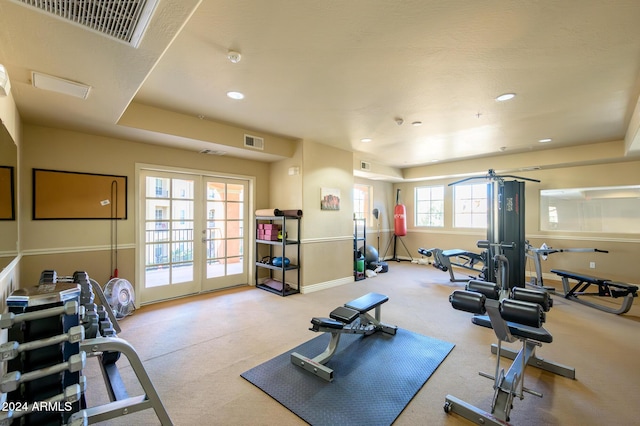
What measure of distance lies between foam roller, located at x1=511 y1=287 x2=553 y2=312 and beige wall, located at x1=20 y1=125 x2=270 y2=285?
457cm

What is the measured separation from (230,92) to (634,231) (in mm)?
7413

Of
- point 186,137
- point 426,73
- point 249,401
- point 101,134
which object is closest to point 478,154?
point 426,73

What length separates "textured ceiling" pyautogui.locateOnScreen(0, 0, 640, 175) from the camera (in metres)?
1.72

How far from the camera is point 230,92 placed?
2.96 metres

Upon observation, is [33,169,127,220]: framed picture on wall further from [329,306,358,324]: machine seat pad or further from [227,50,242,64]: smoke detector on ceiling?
[329,306,358,324]: machine seat pad

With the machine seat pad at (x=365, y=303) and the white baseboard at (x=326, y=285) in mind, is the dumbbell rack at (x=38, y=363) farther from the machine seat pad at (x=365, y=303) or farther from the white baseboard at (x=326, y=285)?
the white baseboard at (x=326, y=285)

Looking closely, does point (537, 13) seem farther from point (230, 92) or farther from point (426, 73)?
point (230, 92)

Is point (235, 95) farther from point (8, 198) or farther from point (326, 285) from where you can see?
point (326, 285)

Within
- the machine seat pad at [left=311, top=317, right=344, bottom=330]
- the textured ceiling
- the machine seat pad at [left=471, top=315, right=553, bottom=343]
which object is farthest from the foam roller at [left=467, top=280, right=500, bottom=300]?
the textured ceiling

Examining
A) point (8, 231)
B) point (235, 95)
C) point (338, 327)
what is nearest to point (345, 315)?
point (338, 327)

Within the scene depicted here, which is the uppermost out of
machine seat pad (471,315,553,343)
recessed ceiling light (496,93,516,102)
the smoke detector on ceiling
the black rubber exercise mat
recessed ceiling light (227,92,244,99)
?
recessed ceiling light (227,92,244,99)

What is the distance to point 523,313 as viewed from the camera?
186 cm

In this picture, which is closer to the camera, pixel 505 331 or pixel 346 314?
pixel 505 331

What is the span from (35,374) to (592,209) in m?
8.14
